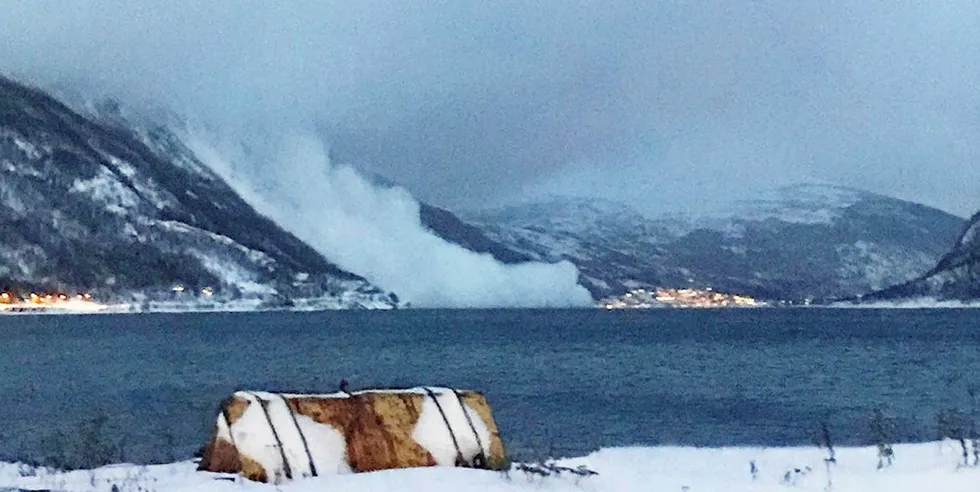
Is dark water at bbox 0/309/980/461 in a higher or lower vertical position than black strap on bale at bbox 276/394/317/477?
higher

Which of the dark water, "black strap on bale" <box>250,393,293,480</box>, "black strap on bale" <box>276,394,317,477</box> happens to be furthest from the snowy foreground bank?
the dark water

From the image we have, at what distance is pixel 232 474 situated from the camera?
768 inches

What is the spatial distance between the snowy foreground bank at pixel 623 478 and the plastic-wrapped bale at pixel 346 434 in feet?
1.80

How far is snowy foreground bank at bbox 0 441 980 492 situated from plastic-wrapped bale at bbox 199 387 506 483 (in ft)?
1.80

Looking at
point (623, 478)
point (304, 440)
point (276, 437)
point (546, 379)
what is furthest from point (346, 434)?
point (546, 379)

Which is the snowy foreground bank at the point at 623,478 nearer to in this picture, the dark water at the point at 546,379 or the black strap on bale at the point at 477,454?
the black strap on bale at the point at 477,454

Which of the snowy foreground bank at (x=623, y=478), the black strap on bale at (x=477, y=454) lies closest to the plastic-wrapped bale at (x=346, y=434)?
the black strap on bale at (x=477, y=454)

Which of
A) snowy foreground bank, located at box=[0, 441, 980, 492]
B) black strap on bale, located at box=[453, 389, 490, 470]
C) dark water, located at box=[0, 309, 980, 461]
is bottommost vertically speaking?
snowy foreground bank, located at box=[0, 441, 980, 492]

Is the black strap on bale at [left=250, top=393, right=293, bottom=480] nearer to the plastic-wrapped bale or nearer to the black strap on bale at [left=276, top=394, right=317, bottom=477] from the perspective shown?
the plastic-wrapped bale

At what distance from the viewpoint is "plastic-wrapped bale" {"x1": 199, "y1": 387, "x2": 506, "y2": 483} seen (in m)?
19.5

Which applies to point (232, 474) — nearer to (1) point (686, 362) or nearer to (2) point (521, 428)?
(2) point (521, 428)

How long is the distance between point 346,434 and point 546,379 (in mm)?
66591

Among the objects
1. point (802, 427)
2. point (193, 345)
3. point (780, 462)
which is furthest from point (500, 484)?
point (193, 345)

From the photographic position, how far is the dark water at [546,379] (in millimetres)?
53875
